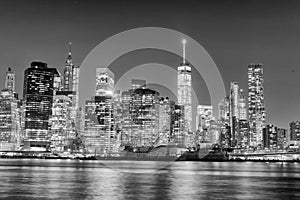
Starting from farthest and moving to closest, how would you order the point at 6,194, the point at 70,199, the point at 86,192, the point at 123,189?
1. the point at 123,189
2. the point at 86,192
3. the point at 6,194
4. the point at 70,199

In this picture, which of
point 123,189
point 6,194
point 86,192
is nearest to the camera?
point 6,194

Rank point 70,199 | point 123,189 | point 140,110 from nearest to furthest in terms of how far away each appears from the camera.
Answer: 1. point 70,199
2. point 123,189
3. point 140,110

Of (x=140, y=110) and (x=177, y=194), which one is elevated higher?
(x=140, y=110)

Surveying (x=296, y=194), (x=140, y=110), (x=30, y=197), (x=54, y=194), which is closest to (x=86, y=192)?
(x=54, y=194)

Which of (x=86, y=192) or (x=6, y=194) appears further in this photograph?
(x=86, y=192)

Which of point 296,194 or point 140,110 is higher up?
point 140,110

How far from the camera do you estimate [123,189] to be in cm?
4225

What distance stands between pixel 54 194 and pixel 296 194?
70.4ft

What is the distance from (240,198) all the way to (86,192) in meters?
13.1

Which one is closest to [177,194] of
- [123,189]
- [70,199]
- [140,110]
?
[123,189]

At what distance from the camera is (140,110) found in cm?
19788

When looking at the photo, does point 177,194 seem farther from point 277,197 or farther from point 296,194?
point 296,194

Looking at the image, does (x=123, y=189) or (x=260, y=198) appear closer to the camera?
(x=260, y=198)

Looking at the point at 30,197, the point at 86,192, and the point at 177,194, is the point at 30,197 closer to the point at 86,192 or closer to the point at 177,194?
the point at 86,192
